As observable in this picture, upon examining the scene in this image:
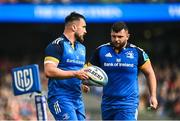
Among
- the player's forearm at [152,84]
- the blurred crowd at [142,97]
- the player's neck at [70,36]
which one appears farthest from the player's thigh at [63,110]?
the blurred crowd at [142,97]

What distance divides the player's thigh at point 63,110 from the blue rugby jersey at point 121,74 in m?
0.64

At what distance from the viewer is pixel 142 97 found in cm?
1912

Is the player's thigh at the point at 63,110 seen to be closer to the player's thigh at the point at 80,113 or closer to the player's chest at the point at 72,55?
the player's thigh at the point at 80,113

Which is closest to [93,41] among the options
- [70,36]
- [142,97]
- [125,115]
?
[142,97]

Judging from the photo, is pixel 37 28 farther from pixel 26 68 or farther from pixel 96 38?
pixel 26 68

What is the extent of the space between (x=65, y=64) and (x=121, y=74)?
2.65 ft

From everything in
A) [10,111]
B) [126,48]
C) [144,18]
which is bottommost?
[10,111]

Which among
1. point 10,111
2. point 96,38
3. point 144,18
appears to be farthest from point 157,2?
point 10,111

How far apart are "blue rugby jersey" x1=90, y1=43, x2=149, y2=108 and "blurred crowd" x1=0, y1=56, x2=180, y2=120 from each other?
17.5 feet

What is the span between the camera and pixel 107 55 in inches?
353

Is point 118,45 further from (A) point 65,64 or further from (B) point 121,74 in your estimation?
(A) point 65,64

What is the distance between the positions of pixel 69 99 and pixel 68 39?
754 millimetres

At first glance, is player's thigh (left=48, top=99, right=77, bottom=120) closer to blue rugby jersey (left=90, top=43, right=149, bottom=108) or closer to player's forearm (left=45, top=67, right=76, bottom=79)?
player's forearm (left=45, top=67, right=76, bottom=79)

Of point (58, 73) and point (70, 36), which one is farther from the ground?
point (70, 36)
